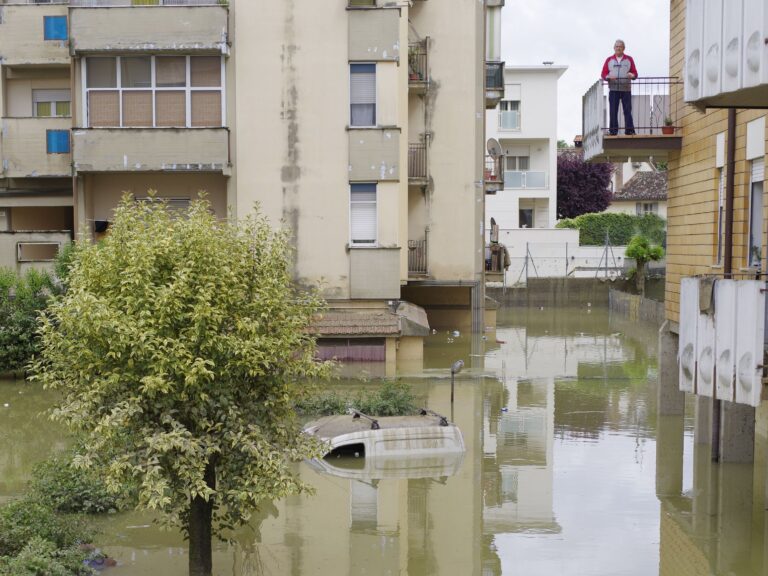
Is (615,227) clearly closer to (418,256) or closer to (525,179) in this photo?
(525,179)

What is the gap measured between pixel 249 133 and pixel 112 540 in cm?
1474

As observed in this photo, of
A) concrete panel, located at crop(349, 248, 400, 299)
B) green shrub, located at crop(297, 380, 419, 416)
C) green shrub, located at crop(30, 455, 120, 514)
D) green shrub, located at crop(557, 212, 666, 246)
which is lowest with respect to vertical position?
green shrub, located at crop(30, 455, 120, 514)

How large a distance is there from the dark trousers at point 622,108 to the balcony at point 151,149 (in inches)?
394

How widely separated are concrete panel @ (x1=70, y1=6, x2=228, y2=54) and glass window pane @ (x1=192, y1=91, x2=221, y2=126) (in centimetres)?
107

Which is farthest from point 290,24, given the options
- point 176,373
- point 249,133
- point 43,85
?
point 176,373

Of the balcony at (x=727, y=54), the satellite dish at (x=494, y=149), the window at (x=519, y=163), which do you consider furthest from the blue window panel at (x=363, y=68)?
the window at (x=519, y=163)

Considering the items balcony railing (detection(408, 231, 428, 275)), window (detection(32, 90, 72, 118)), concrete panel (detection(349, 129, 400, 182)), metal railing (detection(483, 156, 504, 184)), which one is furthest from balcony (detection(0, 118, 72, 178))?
metal railing (detection(483, 156, 504, 184))

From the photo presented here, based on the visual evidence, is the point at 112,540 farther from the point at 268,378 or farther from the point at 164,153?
the point at 164,153

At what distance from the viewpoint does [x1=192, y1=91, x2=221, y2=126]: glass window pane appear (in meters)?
25.8

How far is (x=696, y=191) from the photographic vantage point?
18188 millimetres

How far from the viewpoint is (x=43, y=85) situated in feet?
93.7

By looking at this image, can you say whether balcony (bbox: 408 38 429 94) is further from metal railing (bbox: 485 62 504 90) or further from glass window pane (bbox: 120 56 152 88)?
glass window pane (bbox: 120 56 152 88)

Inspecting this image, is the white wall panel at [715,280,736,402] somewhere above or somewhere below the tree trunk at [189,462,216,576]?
above

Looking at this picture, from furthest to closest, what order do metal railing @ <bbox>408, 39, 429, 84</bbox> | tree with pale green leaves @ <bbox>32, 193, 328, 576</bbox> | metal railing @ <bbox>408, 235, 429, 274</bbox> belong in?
metal railing @ <bbox>408, 235, 429, 274</bbox>, metal railing @ <bbox>408, 39, 429, 84</bbox>, tree with pale green leaves @ <bbox>32, 193, 328, 576</bbox>
